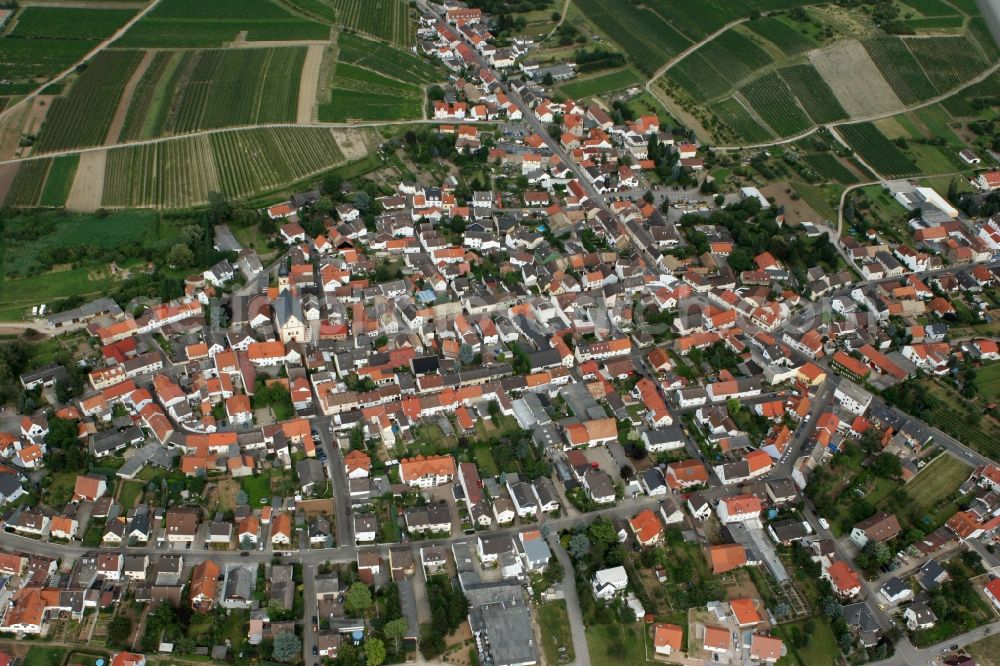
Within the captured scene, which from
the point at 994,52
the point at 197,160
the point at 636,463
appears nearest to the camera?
the point at 636,463

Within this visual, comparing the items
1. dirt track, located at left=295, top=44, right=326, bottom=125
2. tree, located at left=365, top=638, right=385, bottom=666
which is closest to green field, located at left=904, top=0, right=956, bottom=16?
dirt track, located at left=295, top=44, right=326, bottom=125

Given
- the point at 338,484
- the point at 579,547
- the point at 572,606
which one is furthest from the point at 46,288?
the point at 572,606

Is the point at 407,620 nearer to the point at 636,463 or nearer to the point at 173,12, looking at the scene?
the point at 636,463

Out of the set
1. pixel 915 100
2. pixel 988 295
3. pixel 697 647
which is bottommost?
pixel 697 647

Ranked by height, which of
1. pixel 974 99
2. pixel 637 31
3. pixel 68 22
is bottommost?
pixel 68 22

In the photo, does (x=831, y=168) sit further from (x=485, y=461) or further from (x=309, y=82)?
(x=309, y=82)

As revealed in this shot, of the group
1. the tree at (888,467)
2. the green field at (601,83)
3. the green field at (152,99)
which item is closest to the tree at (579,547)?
the tree at (888,467)

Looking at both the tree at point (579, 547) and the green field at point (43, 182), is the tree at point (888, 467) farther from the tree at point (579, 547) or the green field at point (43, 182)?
the green field at point (43, 182)

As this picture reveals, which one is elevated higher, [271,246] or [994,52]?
[994,52]

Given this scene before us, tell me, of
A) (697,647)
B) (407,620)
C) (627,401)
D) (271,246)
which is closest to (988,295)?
(627,401)
